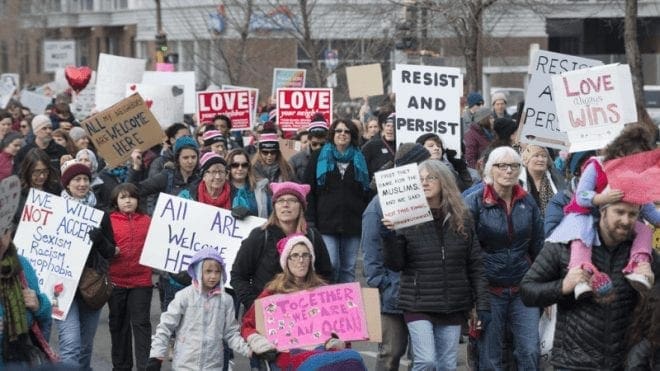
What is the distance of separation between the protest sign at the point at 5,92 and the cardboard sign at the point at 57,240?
2031cm

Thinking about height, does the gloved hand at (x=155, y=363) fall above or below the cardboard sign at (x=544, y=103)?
below

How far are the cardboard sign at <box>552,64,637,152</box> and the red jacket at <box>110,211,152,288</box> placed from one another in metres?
3.10

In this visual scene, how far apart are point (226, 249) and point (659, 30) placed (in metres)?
47.2

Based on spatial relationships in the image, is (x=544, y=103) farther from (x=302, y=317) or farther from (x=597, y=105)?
(x=302, y=317)

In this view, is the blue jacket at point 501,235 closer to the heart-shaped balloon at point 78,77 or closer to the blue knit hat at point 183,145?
the blue knit hat at point 183,145

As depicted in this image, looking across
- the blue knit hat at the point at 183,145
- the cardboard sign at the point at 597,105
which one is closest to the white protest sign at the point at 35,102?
the blue knit hat at the point at 183,145

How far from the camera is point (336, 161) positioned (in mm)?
13008

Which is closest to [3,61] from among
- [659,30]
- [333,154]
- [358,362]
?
[659,30]

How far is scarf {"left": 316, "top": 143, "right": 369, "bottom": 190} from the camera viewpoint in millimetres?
12961

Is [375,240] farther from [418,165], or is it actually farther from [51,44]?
[51,44]

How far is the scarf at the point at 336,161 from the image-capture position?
42.5 ft

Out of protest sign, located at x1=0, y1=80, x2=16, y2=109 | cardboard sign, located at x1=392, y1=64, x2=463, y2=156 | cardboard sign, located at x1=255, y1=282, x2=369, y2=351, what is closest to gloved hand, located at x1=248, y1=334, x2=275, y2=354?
cardboard sign, located at x1=255, y1=282, x2=369, y2=351

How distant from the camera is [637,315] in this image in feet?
22.2

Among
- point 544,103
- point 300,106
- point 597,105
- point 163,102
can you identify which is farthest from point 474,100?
point 597,105
